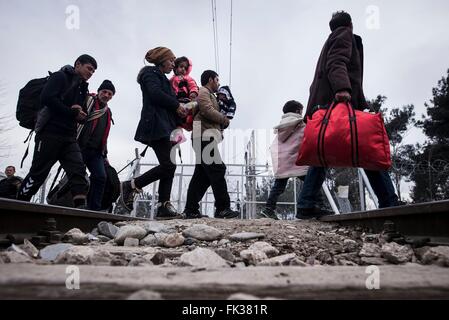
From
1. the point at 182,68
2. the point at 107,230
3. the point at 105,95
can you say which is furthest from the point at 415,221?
the point at 105,95

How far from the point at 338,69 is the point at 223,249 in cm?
209

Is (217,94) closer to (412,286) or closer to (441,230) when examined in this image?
(441,230)

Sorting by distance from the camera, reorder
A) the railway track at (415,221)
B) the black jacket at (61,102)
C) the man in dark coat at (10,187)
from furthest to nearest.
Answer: the man in dark coat at (10,187) → the black jacket at (61,102) → the railway track at (415,221)

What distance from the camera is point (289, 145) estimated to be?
174 inches

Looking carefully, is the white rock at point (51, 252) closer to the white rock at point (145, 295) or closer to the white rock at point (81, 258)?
the white rock at point (81, 258)

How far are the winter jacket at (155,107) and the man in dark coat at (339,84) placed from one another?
1.58 metres

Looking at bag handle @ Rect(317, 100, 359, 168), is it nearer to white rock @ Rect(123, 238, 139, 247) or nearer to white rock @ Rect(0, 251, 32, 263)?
white rock @ Rect(123, 238, 139, 247)

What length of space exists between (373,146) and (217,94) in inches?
90.8

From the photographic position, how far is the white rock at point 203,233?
241 centimetres

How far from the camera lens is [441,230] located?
1.80m

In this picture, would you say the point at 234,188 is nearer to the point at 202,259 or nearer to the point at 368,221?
the point at 368,221

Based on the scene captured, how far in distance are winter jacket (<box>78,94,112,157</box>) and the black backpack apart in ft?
1.92

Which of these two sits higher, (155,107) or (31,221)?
(155,107)

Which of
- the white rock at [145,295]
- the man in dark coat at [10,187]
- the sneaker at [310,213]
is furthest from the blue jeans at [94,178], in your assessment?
the white rock at [145,295]
